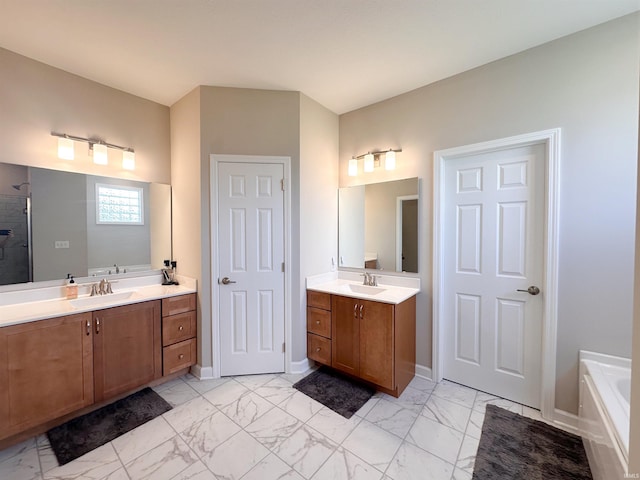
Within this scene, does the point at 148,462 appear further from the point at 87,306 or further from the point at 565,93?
the point at 565,93

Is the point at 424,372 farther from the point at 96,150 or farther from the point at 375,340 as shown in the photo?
the point at 96,150

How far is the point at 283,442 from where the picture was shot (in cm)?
175

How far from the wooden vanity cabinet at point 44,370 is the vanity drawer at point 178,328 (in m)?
0.50

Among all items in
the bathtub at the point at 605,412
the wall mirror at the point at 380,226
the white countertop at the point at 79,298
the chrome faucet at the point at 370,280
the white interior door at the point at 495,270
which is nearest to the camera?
the bathtub at the point at 605,412

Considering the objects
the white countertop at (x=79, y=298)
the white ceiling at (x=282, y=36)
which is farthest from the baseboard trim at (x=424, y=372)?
the white ceiling at (x=282, y=36)

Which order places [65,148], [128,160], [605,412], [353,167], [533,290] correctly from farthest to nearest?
[353,167] < [128,160] < [65,148] < [533,290] < [605,412]

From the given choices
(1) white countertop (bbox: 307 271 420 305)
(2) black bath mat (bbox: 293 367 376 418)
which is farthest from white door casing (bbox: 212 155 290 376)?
(1) white countertop (bbox: 307 271 420 305)

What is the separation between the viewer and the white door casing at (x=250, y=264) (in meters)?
2.46

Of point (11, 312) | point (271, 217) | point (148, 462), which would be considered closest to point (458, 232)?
point (271, 217)

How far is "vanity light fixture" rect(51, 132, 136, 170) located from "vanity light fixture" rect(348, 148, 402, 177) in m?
2.16

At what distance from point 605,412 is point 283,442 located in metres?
1.77

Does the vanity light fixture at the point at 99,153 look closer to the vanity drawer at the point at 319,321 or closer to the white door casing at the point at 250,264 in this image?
the white door casing at the point at 250,264

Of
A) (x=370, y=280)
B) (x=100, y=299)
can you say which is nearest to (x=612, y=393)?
(x=370, y=280)

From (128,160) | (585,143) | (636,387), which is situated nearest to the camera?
(636,387)
